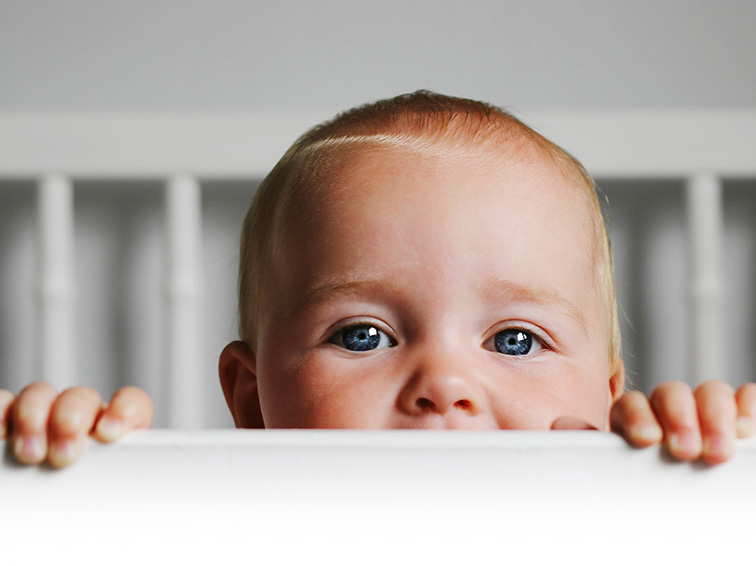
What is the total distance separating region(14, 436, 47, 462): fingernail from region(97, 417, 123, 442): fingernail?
0.02 m

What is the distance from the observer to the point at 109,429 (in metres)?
0.34

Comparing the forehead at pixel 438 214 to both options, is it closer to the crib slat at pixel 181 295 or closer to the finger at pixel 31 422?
the finger at pixel 31 422

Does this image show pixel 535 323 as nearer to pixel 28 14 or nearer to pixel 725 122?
pixel 725 122

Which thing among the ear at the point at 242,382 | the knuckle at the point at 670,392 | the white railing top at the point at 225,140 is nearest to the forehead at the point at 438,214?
the ear at the point at 242,382

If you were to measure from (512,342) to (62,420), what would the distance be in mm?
355

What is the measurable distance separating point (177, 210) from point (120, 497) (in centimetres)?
78

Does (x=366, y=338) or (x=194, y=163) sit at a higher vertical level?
(x=194, y=163)

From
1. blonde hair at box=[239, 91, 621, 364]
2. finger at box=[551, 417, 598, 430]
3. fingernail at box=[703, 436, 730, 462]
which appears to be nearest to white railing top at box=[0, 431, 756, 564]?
fingernail at box=[703, 436, 730, 462]

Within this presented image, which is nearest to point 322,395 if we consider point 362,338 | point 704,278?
point 362,338

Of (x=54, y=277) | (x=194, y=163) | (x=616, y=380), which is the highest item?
(x=194, y=163)

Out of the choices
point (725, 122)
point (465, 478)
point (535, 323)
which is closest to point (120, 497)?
point (465, 478)

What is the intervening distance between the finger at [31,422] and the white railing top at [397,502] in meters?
0.02

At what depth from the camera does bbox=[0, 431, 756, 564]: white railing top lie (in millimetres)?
305

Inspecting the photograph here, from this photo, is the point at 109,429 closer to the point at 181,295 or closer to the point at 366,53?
the point at 181,295
